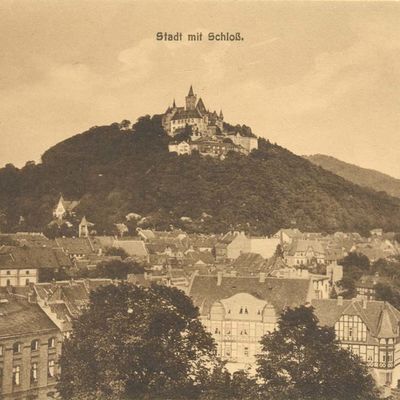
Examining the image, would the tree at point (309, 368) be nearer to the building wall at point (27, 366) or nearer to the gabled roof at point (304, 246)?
the building wall at point (27, 366)

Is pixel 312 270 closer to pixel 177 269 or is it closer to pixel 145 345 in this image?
pixel 177 269

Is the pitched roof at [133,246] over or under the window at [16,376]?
over

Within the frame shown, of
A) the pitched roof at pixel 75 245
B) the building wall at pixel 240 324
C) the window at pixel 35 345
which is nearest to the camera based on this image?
the window at pixel 35 345

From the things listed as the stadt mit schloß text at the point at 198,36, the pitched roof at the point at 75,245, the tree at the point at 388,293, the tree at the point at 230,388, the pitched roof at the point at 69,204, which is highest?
the stadt mit schloß text at the point at 198,36

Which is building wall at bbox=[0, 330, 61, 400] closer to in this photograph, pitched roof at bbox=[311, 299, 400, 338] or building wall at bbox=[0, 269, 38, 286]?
building wall at bbox=[0, 269, 38, 286]

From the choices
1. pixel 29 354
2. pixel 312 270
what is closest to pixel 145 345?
pixel 29 354

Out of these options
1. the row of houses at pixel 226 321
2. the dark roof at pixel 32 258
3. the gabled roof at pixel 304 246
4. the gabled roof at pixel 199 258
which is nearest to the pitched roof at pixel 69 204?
the dark roof at pixel 32 258

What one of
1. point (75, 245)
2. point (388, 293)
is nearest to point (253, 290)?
point (388, 293)
